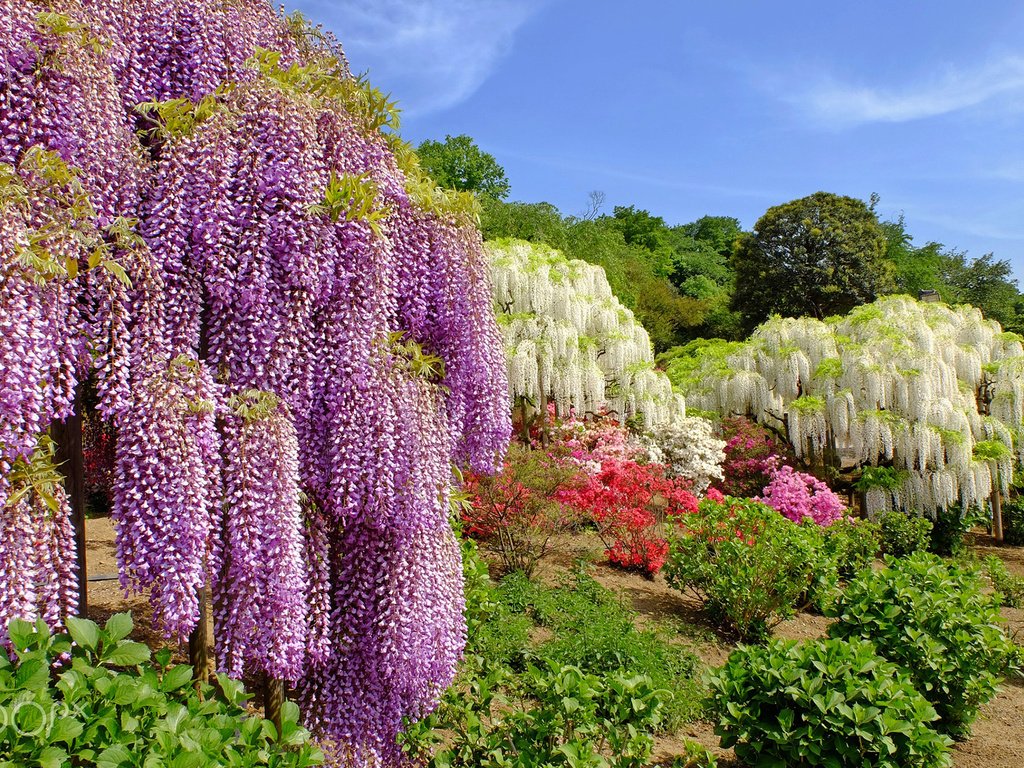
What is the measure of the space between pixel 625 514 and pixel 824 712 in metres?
4.85

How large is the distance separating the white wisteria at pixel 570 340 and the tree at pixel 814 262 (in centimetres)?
1764

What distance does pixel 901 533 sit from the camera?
1145cm

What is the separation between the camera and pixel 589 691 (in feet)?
12.4

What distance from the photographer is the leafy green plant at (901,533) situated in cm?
1141

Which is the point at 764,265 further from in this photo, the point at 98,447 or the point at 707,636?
the point at 98,447

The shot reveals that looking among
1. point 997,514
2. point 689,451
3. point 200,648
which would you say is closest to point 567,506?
point 200,648

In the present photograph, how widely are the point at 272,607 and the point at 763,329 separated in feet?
48.1

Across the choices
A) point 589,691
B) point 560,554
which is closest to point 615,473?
point 560,554

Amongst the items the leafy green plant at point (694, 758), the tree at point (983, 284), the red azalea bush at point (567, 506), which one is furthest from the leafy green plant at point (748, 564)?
the tree at point (983, 284)

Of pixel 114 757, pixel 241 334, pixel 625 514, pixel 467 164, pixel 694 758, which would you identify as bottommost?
pixel 694 758

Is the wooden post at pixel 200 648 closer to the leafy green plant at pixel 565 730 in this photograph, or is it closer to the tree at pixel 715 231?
the leafy green plant at pixel 565 730

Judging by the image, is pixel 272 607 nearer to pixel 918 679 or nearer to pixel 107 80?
pixel 107 80

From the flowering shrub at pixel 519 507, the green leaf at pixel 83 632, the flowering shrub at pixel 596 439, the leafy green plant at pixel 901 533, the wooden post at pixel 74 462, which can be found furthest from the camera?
the flowering shrub at pixel 596 439

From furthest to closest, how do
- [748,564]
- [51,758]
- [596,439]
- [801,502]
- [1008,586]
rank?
[596,439]
[801,502]
[1008,586]
[748,564]
[51,758]
